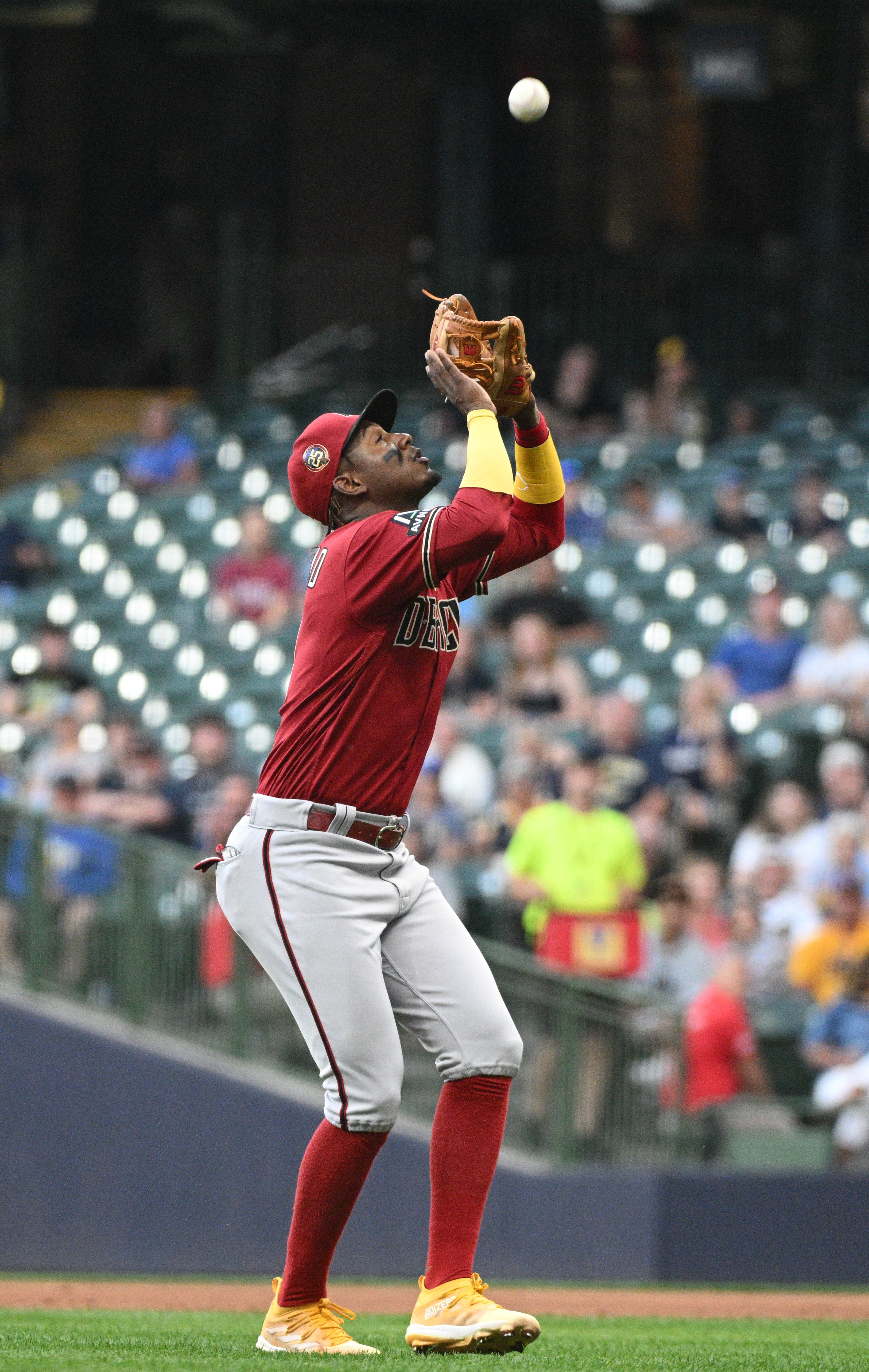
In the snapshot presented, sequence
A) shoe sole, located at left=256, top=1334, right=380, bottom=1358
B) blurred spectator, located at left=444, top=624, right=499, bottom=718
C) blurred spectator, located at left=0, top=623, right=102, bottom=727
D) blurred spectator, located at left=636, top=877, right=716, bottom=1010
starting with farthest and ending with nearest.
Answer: blurred spectator, located at left=0, top=623, right=102, bottom=727
blurred spectator, located at left=444, top=624, right=499, bottom=718
blurred spectator, located at left=636, top=877, right=716, bottom=1010
shoe sole, located at left=256, top=1334, right=380, bottom=1358

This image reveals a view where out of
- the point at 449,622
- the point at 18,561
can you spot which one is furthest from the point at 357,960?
the point at 18,561

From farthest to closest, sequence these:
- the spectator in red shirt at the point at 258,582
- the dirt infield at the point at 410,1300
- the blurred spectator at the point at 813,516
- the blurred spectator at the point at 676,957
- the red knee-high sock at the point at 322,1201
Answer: the spectator in red shirt at the point at 258,582, the blurred spectator at the point at 813,516, the blurred spectator at the point at 676,957, the dirt infield at the point at 410,1300, the red knee-high sock at the point at 322,1201

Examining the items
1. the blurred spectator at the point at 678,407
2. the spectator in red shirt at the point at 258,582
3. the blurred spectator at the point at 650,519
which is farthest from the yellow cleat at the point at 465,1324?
the blurred spectator at the point at 678,407

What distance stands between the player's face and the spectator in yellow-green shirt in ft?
15.3

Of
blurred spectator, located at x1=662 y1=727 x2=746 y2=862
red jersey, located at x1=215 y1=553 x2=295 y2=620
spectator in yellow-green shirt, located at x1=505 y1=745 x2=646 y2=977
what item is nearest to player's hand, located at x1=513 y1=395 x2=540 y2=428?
spectator in yellow-green shirt, located at x1=505 y1=745 x2=646 y2=977

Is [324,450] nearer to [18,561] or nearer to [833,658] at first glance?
[833,658]

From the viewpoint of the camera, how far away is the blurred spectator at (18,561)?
13.7 metres

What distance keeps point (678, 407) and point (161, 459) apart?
3.19 m

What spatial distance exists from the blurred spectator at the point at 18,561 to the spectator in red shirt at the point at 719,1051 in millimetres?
6069

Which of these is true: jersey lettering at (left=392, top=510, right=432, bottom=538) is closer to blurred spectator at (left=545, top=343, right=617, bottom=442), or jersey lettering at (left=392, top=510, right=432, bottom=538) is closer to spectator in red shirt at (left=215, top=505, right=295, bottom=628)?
spectator in red shirt at (left=215, top=505, right=295, bottom=628)

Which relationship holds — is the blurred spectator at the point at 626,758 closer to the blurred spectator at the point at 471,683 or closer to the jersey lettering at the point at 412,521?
the blurred spectator at the point at 471,683

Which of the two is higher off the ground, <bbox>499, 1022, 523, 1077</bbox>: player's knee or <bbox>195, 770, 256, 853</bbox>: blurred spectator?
<bbox>499, 1022, 523, 1077</bbox>: player's knee

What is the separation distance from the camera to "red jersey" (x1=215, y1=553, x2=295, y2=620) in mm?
12727

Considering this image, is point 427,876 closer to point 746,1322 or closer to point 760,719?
point 746,1322
